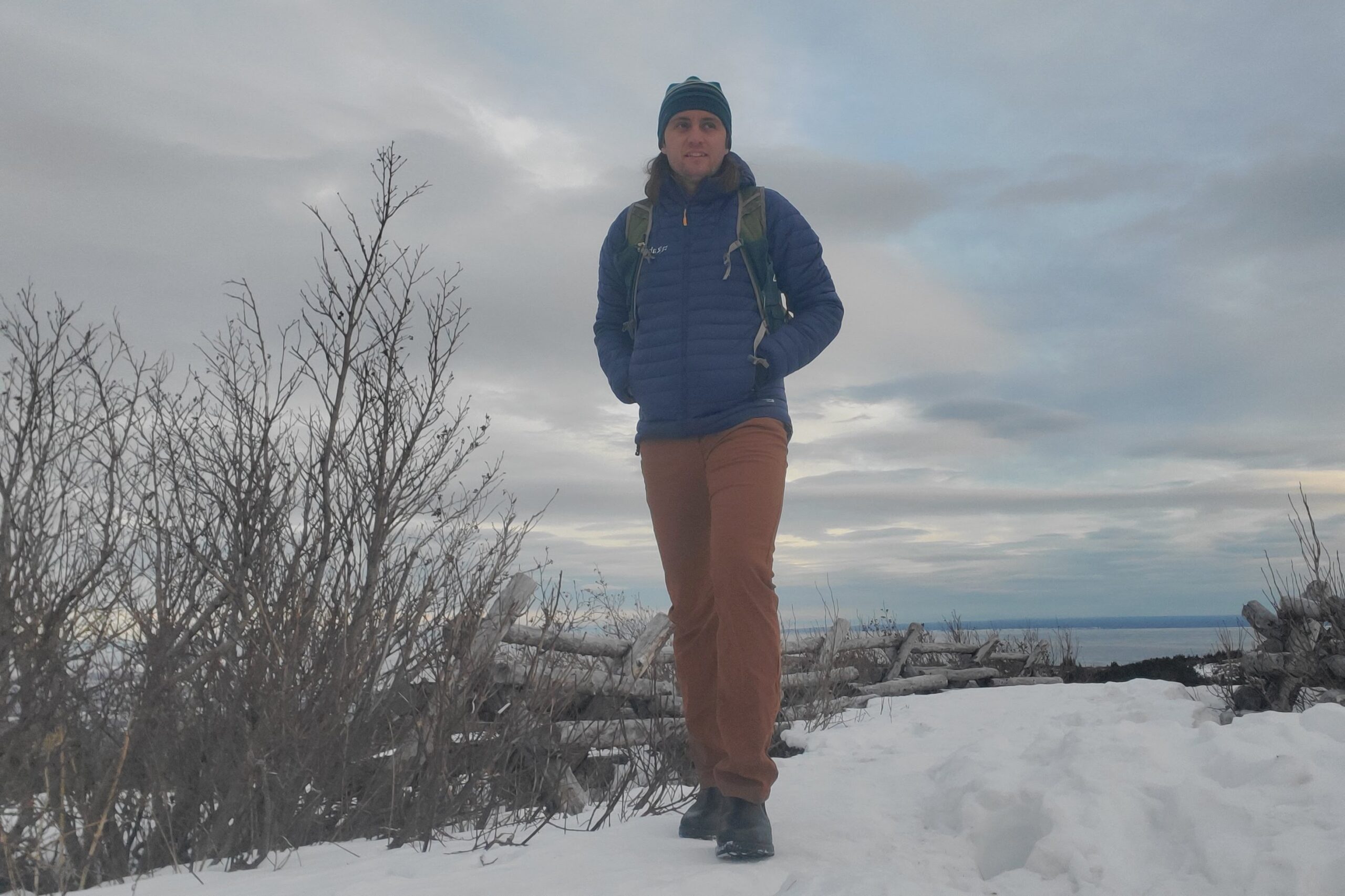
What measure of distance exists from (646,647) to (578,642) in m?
0.50

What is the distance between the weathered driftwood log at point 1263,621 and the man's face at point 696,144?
22.5 feet

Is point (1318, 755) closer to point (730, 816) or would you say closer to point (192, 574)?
point (730, 816)

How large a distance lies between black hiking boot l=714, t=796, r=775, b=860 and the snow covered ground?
0.15 ft

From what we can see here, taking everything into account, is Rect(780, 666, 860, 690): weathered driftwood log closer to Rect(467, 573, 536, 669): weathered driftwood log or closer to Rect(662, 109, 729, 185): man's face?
Rect(467, 573, 536, 669): weathered driftwood log

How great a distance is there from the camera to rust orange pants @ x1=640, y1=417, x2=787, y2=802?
3016 mm

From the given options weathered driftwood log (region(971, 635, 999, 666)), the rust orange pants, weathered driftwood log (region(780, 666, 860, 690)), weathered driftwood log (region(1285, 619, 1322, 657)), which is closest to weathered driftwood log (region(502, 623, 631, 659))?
weathered driftwood log (region(780, 666, 860, 690))

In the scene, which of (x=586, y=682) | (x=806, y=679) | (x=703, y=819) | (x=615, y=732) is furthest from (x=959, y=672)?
(x=703, y=819)

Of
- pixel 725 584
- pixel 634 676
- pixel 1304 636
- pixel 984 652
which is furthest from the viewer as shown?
pixel 984 652

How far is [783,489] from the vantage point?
10.6ft

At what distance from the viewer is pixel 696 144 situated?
136 inches

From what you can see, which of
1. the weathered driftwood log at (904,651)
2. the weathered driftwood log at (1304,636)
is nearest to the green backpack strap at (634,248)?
the weathered driftwood log at (1304,636)

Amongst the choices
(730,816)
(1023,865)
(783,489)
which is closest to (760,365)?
(783,489)

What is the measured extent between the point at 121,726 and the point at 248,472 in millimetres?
1361

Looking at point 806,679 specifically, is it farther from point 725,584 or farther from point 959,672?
point 725,584
